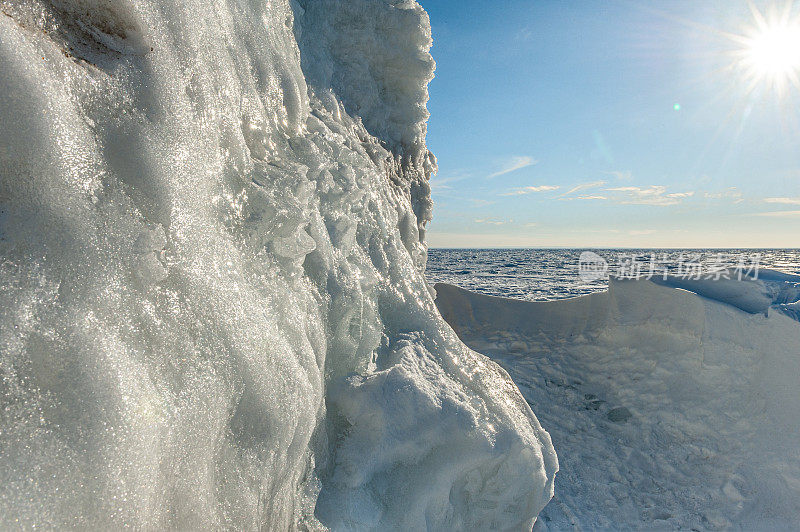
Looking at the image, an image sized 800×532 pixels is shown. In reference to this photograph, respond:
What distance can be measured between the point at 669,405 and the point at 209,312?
13.9 ft

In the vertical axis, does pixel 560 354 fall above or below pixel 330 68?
below

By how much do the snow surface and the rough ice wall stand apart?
5.64 ft

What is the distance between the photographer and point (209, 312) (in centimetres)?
101

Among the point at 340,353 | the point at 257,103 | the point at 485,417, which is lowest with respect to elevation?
the point at 485,417

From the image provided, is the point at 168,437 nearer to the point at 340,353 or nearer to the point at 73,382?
the point at 73,382

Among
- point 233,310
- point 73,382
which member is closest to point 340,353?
point 233,310

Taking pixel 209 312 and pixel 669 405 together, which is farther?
pixel 669 405

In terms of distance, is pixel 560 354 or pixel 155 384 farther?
pixel 560 354

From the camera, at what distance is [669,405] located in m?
4.00

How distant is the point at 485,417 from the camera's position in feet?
6.07

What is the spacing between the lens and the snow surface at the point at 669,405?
126 inches

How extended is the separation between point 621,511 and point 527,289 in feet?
33.9

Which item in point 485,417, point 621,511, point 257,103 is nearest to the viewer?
point 257,103

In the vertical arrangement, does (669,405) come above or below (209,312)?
below
